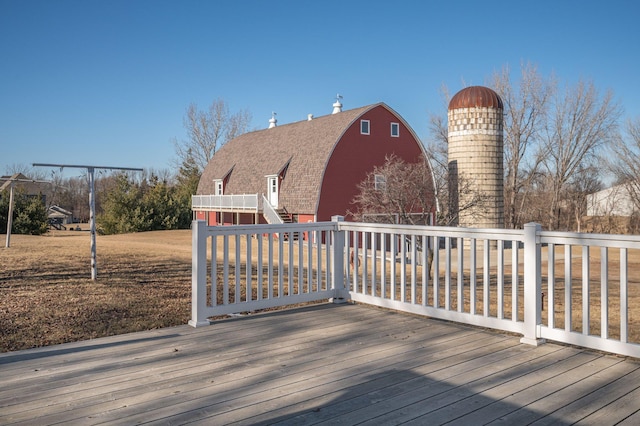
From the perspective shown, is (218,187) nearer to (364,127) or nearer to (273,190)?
(273,190)

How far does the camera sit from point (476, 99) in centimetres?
1980

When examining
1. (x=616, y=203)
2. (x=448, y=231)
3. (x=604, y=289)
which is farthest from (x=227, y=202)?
(x=604, y=289)

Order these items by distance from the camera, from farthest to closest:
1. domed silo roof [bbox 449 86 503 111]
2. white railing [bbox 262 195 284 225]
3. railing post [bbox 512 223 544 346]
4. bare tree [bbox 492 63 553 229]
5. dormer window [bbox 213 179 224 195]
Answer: dormer window [bbox 213 179 224 195]
bare tree [bbox 492 63 553 229]
white railing [bbox 262 195 284 225]
domed silo roof [bbox 449 86 503 111]
railing post [bbox 512 223 544 346]

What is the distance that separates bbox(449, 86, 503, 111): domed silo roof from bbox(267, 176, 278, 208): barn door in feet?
32.8

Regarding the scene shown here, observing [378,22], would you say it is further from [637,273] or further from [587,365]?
[587,365]

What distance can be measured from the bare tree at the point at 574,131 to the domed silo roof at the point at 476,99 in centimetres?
1334

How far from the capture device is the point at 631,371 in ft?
10.6

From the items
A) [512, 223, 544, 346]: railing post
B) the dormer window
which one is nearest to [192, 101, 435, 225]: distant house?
the dormer window

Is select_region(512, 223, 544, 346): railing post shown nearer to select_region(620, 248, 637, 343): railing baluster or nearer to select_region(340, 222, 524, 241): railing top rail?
select_region(340, 222, 524, 241): railing top rail

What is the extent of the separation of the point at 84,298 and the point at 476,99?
17.0 meters

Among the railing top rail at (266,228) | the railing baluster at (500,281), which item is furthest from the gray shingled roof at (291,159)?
the railing baluster at (500,281)

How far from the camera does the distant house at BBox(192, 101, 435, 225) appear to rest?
78.7ft

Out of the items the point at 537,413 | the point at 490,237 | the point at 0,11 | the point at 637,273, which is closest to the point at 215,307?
the point at 490,237

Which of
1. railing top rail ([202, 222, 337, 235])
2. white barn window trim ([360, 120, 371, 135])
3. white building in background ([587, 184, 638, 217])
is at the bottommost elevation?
railing top rail ([202, 222, 337, 235])
